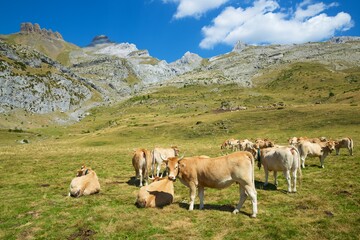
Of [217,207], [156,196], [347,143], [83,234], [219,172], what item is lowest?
[217,207]

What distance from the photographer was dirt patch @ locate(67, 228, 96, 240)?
10500 millimetres

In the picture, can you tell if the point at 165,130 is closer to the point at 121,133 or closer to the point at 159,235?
the point at 121,133

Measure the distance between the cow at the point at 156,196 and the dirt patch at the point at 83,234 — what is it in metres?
3.19

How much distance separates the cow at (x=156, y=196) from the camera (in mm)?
13609

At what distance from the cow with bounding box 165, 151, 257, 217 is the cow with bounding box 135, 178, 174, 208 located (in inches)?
51.3

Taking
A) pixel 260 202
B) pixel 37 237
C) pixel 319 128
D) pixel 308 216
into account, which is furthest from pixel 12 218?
pixel 319 128

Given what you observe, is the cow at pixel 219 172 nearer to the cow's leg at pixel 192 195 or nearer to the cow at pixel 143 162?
the cow's leg at pixel 192 195

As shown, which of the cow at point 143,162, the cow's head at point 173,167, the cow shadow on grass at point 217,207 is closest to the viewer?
the cow shadow on grass at point 217,207

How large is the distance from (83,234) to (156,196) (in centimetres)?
410

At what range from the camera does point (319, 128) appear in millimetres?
51281

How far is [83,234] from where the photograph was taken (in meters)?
10.8

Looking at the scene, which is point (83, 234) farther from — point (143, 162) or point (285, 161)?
point (285, 161)

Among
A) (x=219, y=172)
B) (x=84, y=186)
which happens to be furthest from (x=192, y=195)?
(x=84, y=186)

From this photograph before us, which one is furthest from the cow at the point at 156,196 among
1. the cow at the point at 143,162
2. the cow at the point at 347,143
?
the cow at the point at 347,143
